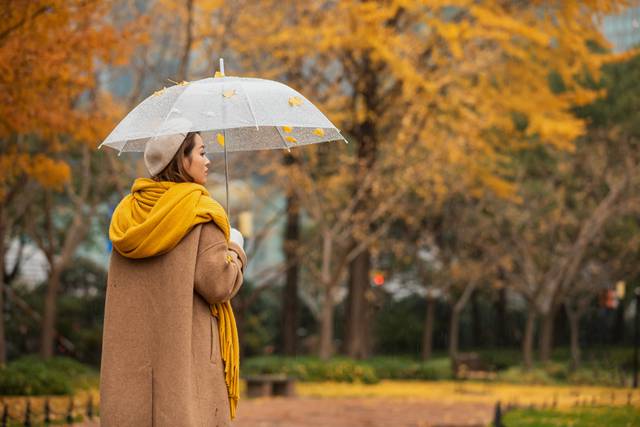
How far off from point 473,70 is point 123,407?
1725cm

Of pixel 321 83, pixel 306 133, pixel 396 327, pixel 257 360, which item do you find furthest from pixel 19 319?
pixel 306 133

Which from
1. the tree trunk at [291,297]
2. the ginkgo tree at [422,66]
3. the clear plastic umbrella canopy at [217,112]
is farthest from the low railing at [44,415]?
the tree trunk at [291,297]

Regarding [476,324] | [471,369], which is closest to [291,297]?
[471,369]

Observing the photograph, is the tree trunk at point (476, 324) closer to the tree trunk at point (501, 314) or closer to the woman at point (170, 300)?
the tree trunk at point (501, 314)

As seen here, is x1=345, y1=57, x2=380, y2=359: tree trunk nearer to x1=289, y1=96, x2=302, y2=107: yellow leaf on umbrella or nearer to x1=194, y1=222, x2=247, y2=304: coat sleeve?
x1=289, y1=96, x2=302, y2=107: yellow leaf on umbrella

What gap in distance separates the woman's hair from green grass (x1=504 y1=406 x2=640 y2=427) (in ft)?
21.5

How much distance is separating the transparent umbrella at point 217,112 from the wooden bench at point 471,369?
20167mm

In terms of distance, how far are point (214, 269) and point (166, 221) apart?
261mm

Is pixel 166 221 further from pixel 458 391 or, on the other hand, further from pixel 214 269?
pixel 458 391

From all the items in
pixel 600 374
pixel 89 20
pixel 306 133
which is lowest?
pixel 600 374

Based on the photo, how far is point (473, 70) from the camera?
69.3ft

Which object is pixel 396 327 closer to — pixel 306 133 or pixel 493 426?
pixel 493 426

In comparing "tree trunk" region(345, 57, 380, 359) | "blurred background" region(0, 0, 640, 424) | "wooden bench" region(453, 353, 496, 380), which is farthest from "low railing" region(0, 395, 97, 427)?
"wooden bench" region(453, 353, 496, 380)

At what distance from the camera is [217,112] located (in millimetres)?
5227
